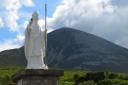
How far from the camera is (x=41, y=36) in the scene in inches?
774

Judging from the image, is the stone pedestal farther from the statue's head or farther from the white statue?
the statue's head

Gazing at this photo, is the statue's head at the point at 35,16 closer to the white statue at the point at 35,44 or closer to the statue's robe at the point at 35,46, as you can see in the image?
the white statue at the point at 35,44

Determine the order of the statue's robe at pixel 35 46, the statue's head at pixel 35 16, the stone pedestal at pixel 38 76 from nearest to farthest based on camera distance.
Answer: the stone pedestal at pixel 38 76, the statue's robe at pixel 35 46, the statue's head at pixel 35 16

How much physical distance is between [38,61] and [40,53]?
403mm

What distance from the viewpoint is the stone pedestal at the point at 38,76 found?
1817 centimetres

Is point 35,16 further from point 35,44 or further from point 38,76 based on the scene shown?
point 38,76

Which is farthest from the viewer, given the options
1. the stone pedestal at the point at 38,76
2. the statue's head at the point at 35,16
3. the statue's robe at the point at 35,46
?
the statue's head at the point at 35,16

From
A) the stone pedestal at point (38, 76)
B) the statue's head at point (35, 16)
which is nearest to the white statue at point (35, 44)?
the statue's head at point (35, 16)

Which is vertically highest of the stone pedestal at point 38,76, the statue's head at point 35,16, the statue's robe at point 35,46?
the statue's head at point 35,16

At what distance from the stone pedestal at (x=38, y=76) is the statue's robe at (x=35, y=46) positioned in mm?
703

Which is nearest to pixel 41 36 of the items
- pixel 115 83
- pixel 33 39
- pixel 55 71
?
pixel 33 39

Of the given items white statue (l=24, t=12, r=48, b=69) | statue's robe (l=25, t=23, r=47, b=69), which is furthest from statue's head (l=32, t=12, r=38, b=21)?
statue's robe (l=25, t=23, r=47, b=69)

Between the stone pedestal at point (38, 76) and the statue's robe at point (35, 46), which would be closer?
the stone pedestal at point (38, 76)

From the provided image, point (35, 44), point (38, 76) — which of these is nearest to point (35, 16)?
point (35, 44)
